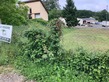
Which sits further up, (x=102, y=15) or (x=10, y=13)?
(x=102, y=15)

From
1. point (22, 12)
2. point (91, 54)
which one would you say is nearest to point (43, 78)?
point (91, 54)

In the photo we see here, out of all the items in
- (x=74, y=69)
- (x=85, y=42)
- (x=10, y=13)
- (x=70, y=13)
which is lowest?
(x=74, y=69)

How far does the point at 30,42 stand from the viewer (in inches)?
290

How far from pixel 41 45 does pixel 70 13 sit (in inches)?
1688

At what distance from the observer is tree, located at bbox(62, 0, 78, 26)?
158 feet

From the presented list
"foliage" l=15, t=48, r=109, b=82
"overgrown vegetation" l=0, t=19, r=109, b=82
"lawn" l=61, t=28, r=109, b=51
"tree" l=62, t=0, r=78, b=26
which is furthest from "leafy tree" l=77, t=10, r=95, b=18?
"foliage" l=15, t=48, r=109, b=82

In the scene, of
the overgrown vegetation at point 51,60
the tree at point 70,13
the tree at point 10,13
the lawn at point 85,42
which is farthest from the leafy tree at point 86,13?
the overgrown vegetation at point 51,60

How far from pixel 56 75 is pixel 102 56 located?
1274mm

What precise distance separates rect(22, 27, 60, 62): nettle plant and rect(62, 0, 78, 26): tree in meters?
40.7

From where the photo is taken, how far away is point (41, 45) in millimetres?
6988

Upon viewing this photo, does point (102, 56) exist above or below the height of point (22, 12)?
below

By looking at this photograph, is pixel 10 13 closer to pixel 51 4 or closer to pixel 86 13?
pixel 51 4

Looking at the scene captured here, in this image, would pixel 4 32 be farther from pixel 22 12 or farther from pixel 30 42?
pixel 22 12

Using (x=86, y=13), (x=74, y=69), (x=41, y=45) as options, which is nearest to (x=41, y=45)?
(x=41, y=45)
